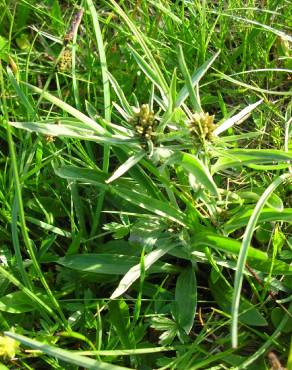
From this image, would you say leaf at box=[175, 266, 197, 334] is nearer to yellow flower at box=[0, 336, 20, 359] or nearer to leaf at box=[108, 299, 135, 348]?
leaf at box=[108, 299, 135, 348]

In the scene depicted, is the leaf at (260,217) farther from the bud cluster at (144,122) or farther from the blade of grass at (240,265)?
the bud cluster at (144,122)

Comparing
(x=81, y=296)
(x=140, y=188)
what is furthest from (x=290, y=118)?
(x=81, y=296)

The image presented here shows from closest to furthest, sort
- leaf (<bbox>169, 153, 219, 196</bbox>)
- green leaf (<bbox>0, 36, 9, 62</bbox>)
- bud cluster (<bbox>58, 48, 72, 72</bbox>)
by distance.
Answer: leaf (<bbox>169, 153, 219, 196</bbox>)
bud cluster (<bbox>58, 48, 72, 72</bbox>)
green leaf (<bbox>0, 36, 9, 62</bbox>)

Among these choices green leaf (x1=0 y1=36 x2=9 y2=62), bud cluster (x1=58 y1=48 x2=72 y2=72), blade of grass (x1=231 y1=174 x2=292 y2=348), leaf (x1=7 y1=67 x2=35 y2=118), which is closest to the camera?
blade of grass (x1=231 y1=174 x2=292 y2=348)

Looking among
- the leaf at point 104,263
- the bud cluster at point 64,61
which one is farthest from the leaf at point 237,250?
the bud cluster at point 64,61

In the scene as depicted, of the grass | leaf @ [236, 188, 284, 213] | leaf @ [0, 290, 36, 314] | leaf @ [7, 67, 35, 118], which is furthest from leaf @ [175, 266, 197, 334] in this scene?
leaf @ [7, 67, 35, 118]

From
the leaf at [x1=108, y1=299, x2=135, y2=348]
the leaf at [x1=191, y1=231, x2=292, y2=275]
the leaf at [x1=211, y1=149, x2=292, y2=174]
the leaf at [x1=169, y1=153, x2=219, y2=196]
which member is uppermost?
the leaf at [x1=211, y1=149, x2=292, y2=174]

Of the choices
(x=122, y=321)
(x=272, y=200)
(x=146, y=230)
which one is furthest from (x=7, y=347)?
(x=272, y=200)

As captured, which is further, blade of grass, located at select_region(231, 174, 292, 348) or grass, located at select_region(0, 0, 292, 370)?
grass, located at select_region(0, 0, 292, 370)

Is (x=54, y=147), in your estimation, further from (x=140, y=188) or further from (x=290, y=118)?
(x=290, y=118)

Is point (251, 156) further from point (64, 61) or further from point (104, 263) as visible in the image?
point (64, 61)
